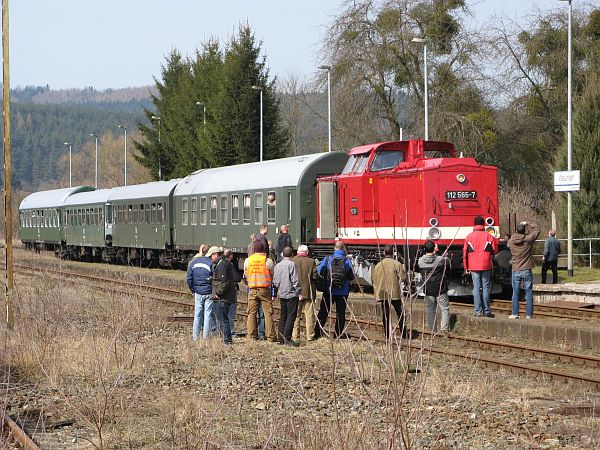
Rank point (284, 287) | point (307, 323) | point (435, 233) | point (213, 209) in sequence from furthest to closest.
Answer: point (213, 209), point (435, 233), point (307, 323), point (284, 287)

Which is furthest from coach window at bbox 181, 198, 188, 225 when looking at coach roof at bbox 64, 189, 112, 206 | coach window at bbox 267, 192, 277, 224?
coach roof at bbox 64, 189, 112, 206

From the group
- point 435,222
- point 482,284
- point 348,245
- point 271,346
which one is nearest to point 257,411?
point 271,346

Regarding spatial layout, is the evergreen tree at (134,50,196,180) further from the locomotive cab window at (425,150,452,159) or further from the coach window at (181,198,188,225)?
the locomotive cab window at (425,150,452,159)

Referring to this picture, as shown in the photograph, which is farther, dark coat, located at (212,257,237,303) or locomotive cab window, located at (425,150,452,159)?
locomotive cab window, located at (425,150,452,159)

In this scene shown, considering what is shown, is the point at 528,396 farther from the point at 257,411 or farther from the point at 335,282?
Result: the point at 335,282

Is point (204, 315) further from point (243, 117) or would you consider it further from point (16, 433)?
point (243, 117)

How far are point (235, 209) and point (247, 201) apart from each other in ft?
2.93

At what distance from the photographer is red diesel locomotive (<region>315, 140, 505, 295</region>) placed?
22.0 metres

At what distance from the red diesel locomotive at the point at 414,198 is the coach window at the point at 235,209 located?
5976 mm

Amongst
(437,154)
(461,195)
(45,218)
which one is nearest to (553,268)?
(437,154)

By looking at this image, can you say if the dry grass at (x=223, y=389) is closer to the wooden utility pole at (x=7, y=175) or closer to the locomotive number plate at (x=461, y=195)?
the wooden utility pole at (x=7, y=175)

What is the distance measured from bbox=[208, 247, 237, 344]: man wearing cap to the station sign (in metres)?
15.1

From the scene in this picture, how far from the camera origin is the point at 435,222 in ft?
72.4

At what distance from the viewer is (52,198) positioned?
56750mm
